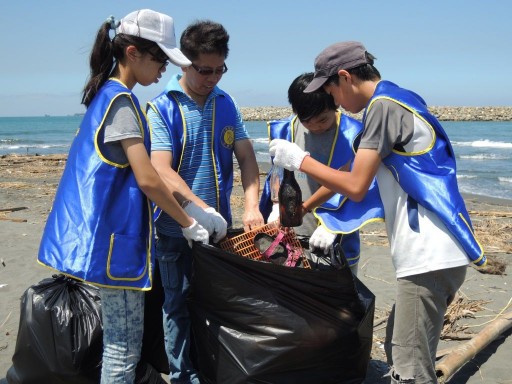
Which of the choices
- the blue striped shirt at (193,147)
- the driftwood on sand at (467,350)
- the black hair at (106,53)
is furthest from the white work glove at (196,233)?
the driftwood on sand at (467,350)

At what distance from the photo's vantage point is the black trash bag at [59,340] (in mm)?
2570

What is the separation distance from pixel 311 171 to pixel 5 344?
2.38 metres

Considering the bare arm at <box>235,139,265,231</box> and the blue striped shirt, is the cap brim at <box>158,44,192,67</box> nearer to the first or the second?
the blue striped shirt

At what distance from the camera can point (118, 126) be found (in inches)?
84.6

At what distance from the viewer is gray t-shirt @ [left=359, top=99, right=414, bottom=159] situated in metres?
2.12

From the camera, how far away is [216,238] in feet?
8.63

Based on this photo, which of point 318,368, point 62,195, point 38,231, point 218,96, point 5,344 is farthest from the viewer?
point 38,231

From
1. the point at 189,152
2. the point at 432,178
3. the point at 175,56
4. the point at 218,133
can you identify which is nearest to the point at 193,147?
the point at 189,152

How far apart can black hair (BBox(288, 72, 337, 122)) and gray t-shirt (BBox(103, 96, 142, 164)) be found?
0.90m

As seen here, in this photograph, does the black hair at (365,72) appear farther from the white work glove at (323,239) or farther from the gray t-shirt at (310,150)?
the white work glove at (323,239)

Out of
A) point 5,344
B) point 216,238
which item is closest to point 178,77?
point 216,238

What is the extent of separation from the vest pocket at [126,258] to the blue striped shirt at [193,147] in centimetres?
52

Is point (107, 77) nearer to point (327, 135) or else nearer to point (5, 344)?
point (327, 135)

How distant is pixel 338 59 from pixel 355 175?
0.49 m
